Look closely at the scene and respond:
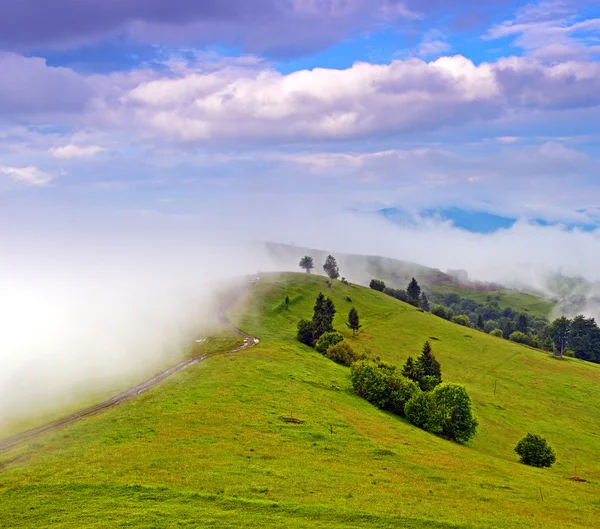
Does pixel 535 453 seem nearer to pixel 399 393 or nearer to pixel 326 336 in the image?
pixel 399 393

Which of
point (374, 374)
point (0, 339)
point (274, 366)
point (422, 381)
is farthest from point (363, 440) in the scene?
point (0, 339)

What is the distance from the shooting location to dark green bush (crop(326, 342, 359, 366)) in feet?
461

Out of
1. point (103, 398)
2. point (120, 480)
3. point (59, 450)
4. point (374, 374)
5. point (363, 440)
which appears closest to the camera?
point (120, 480)

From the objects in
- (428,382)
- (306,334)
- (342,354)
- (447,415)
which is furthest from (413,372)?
(306,334)

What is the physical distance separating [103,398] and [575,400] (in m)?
131

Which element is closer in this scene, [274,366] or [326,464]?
[326,464]

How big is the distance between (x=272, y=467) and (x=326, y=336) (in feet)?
304

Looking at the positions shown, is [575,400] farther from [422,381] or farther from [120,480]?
[120,480]

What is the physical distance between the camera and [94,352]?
12781cm

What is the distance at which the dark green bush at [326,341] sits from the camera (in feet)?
487

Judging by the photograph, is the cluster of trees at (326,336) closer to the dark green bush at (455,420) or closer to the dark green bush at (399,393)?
the dark green bush at (399,393)

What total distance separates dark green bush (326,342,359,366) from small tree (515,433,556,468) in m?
54.9

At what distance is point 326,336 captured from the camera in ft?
499

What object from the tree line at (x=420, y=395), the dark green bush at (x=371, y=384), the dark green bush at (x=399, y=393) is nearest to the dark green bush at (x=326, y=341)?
the tree line at (x=420, y=395)
